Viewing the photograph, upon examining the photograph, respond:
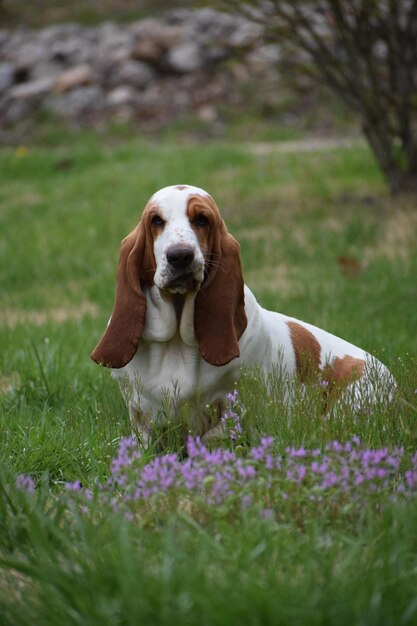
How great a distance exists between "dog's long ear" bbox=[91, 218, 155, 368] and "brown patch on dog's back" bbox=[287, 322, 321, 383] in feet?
2.53

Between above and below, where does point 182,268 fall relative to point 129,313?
above

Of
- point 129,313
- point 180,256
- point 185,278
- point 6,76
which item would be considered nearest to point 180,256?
point 180,256

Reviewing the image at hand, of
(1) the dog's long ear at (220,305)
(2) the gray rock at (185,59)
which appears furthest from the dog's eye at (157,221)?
(2) the gray rock at (185,59)

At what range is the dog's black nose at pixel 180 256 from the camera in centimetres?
376

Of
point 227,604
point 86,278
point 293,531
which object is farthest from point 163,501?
point 86,278

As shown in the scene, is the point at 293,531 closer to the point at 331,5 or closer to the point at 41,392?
the point at 41,392

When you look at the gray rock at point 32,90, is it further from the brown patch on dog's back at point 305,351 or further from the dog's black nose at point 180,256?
the dog's black nose at point 180,256

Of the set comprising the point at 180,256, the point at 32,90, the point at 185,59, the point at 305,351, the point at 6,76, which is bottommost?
the point at 6,76

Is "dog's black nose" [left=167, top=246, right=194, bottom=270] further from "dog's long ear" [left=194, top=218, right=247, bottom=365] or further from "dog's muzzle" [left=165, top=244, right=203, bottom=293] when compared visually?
"dog's long ear" [left=194, top=218, right=247, bottom=365]

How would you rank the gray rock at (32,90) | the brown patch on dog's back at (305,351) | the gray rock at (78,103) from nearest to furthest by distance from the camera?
1. the brown patch on dog's back at (305,351)
2. the gray rock at (78,103)
3. the gray rock at (32,90)

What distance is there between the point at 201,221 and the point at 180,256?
0.81 feet

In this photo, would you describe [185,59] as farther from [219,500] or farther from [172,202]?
[219,500]

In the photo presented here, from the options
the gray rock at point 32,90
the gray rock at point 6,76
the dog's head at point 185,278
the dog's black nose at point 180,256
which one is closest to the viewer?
the dog's black nose at point 180,256

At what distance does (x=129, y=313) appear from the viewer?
3.98 m
